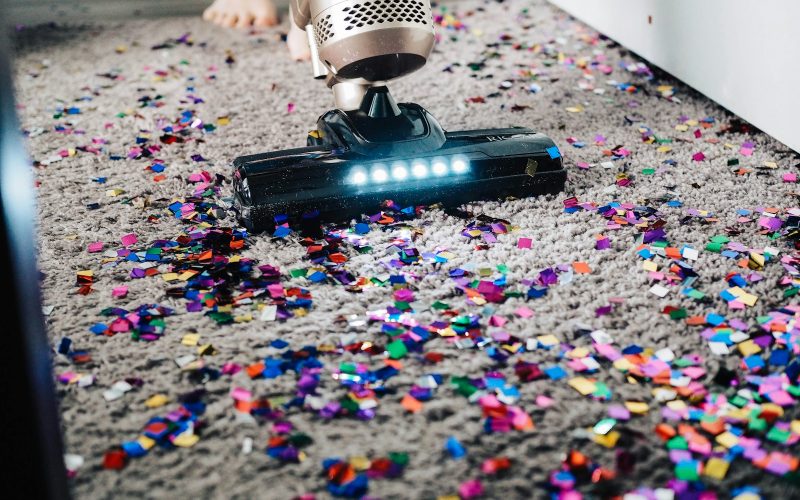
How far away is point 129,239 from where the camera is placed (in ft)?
4.12

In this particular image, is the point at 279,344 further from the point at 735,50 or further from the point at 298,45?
the point at 298,45

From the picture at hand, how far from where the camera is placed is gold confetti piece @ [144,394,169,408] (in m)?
0.88

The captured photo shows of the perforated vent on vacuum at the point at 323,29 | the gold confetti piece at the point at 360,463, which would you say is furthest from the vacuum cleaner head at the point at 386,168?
the gold confetti piece at the point at 360,463

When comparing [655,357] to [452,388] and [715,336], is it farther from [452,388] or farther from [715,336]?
[452,388]

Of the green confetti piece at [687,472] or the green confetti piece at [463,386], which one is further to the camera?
the green confetti piece at [463,386]

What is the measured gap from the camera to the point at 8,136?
453 millimetres

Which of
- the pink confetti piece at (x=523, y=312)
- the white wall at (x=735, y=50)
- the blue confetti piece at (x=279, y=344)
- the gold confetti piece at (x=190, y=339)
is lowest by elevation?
the pink confetti piece at (x=523, y=312)

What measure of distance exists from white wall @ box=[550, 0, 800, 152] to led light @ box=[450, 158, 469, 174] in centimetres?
64

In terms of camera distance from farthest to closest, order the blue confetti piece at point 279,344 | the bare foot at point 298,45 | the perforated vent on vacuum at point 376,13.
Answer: the bare foot at point 298,45, the perforated vent on vacuum at point 376,13, the blue confetti piece at point 279,344

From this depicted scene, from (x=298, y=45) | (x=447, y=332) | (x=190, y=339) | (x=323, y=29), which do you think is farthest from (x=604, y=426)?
(x=298, y=45)

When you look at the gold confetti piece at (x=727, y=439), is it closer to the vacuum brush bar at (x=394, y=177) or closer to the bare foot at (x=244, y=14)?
the vacuum brush bar at (x=394, y=177)

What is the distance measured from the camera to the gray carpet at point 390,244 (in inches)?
31.4

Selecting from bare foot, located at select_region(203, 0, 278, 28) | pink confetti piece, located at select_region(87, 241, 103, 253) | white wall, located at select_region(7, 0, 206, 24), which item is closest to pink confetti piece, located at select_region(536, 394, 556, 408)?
pink confetti piece, located at select_region(87, 241, 103, 253)

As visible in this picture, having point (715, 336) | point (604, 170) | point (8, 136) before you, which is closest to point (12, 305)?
point (8, 136)
